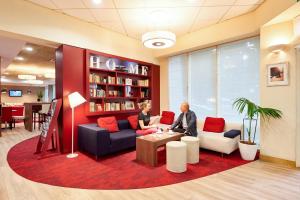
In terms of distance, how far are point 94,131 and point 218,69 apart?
3671 mm

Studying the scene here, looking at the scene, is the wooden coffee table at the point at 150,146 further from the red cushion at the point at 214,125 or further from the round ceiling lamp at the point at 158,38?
the round ceiling lamp at the point at 158,38

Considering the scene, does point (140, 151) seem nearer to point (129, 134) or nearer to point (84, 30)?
point (129, 134)

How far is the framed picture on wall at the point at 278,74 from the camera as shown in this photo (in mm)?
3277

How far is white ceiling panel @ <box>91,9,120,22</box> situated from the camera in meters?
3.77

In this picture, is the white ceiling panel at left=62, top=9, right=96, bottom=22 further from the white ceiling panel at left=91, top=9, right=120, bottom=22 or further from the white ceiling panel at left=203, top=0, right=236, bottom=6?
the white ceiling panel at left=203, top=0, right=236, bottom=6

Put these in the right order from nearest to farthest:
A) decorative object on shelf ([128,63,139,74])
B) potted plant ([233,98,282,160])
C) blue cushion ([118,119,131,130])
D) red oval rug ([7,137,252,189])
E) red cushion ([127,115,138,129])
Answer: red oval rug ([7,137,252,189]), potted plant ([233,98,282,160]), blue cushion ([118,119,131,130]), red cushion ([127,115,138,129]), decorative object on shelf ([128,63,139,74])

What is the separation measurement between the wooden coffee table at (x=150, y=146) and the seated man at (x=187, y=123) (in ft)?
1.49

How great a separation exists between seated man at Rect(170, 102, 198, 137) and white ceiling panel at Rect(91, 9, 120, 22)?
2.69 meters

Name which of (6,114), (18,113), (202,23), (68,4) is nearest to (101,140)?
(68,4)

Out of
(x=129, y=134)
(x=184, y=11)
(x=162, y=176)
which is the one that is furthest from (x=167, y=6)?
(x=162, y=176)

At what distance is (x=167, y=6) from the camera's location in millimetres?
3570

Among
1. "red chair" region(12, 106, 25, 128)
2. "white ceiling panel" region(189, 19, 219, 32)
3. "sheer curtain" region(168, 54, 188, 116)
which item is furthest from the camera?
"red chair" region(12, 106, 25, 128)

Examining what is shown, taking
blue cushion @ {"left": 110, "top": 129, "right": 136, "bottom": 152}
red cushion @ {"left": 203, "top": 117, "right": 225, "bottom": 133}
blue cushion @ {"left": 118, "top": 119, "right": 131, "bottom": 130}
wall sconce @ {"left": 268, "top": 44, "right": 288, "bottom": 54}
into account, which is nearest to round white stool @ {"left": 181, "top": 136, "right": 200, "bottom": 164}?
red cushion @ {"left": 203, "top": 117, "right": 225, "bottom": 133}

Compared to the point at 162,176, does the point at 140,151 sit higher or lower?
higher
